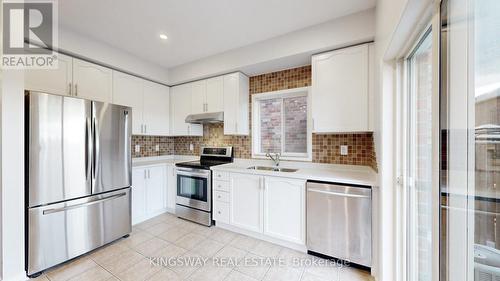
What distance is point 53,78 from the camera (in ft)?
7.07

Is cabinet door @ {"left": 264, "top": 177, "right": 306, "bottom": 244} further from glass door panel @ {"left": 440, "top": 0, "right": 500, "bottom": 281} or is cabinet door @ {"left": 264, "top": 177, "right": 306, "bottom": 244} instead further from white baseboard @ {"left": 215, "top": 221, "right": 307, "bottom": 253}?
glass door panel @ {"left": 440, "top": 0, "right": 500, "bottom": 281}

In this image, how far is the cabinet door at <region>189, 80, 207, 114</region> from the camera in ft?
10.5

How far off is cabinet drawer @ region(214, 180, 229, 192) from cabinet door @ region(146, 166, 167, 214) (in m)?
1.12

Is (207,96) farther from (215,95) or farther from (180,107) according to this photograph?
(180,107)

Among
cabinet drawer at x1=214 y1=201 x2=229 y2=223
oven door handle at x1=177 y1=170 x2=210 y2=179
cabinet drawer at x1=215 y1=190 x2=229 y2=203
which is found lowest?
cabinet drawer at x1=214 y1=201 x2=229 y2=223

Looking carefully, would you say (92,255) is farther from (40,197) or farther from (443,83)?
(443,83)

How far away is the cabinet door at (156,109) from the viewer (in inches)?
127

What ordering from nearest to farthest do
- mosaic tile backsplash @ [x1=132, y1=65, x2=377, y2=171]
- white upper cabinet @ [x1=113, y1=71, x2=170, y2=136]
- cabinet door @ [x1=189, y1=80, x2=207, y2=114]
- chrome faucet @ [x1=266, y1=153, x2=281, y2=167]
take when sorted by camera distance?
mosaic tile backsplash @ [x1=132, y1=65, x2=377, y2=171], chrome faucet @ [x1=266, y1=153, x2=281, y2=167], white upper cabinet @ [x1=113, y1=71, x2=170, y2=136], cabinet door @ [x1=189, y1=80, x2=207, y2=114]

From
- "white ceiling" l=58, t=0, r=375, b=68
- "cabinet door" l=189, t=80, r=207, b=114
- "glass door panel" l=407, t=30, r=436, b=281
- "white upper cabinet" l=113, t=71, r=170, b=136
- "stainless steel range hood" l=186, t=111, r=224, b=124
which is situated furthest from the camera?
"cabinet door" l=189, t=80, r=207, b=114

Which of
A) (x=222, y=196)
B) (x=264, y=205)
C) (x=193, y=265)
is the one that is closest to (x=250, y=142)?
(x=222, y=196)

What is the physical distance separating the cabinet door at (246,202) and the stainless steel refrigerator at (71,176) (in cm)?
139

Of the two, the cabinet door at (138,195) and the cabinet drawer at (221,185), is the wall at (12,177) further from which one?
the cabinet drawer at (221,185)

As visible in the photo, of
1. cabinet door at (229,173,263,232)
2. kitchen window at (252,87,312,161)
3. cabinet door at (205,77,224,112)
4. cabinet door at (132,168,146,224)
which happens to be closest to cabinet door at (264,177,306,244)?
cabinet door at (229,173,263,232)

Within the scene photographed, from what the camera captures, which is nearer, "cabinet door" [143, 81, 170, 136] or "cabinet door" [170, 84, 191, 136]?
"cabinet door" [143, 81, 170, 136]
